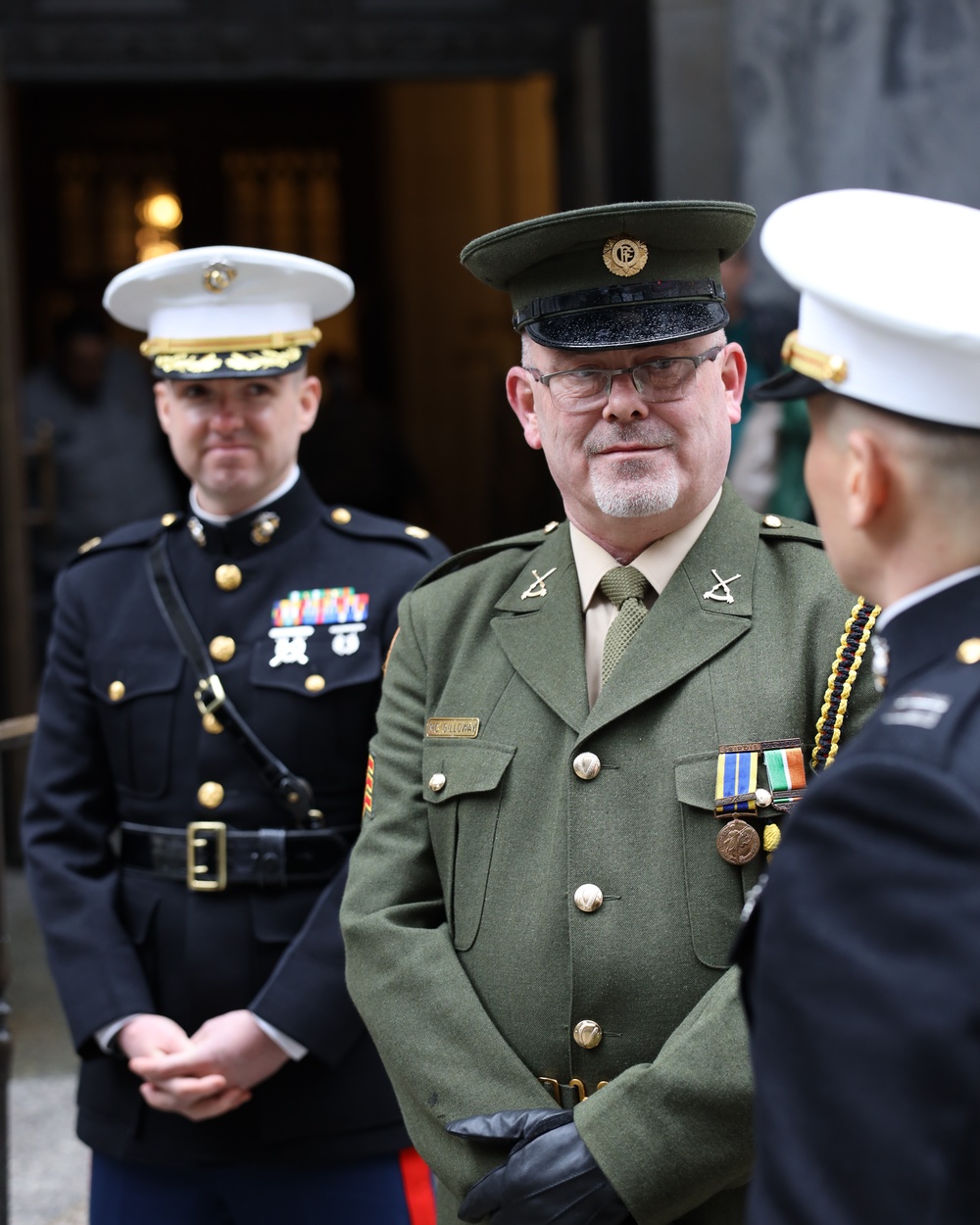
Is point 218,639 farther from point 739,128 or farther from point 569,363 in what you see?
point 739,128

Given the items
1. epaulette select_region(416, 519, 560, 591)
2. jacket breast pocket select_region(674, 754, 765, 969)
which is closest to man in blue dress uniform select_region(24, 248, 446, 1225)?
epaulette select_region(416, 519, 560, 591)

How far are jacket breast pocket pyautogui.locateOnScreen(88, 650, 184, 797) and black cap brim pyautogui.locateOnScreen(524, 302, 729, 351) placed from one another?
1023 millimetres

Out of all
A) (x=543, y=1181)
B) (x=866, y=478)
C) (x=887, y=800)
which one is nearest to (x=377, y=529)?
(x=543, y=1181)

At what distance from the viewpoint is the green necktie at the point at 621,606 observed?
2.15m

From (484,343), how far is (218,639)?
7403 millimetres

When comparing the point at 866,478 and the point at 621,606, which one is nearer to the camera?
the point at 866,478

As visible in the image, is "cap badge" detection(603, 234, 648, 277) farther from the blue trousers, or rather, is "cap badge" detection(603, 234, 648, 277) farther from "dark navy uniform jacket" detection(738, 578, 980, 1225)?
the blue trousers

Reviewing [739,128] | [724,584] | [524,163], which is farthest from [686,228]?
[524,163]

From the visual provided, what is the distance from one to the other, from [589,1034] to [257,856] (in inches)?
35.3

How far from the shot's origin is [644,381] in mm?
2102

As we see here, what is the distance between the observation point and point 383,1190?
2719mm

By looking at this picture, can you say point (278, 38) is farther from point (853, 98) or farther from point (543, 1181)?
point (543, 1181)

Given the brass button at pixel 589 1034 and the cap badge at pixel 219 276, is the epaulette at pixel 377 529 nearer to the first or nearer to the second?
the cap badge at pixel 219 276

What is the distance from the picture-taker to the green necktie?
215 centimetres
